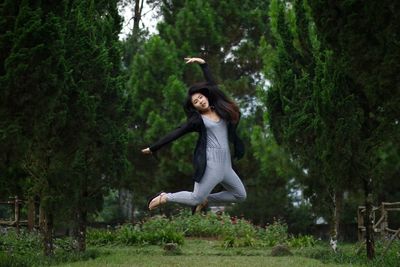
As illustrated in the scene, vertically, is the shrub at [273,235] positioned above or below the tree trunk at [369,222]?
below

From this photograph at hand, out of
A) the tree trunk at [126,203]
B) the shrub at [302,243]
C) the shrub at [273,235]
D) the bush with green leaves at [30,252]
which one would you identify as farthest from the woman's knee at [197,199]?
the tree trunk at [126,203]

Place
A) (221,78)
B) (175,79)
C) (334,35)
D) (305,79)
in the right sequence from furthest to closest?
1. (221,78)
2. (175,79)
3. (305,79)
4. (334,35)

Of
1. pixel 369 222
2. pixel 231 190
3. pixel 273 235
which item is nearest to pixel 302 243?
pixel 273 235

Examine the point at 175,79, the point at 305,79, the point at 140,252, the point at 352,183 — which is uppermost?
the point at 175,79

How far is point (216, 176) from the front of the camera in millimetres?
5410

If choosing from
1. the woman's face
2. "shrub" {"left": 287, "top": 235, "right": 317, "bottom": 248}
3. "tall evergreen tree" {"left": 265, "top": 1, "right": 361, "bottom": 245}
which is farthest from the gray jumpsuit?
"shrub" {"left": 287, "top": 235, "right": 317, "bottom": 248}

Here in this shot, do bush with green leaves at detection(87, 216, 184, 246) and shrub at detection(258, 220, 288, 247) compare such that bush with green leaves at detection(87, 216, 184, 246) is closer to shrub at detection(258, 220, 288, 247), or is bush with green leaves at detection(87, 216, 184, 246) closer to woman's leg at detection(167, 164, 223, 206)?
shrub at detection(258, 220, 288, 247)

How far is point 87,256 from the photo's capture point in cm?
1085

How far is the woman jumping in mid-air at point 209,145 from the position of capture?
543cm

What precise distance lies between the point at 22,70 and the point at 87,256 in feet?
14.2

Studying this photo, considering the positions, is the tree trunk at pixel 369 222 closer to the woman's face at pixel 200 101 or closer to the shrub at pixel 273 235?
the shrub at pixel 273 235

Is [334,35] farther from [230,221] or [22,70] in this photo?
[230,221]

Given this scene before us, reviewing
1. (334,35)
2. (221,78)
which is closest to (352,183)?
(334,35)

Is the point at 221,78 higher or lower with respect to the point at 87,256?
higher
